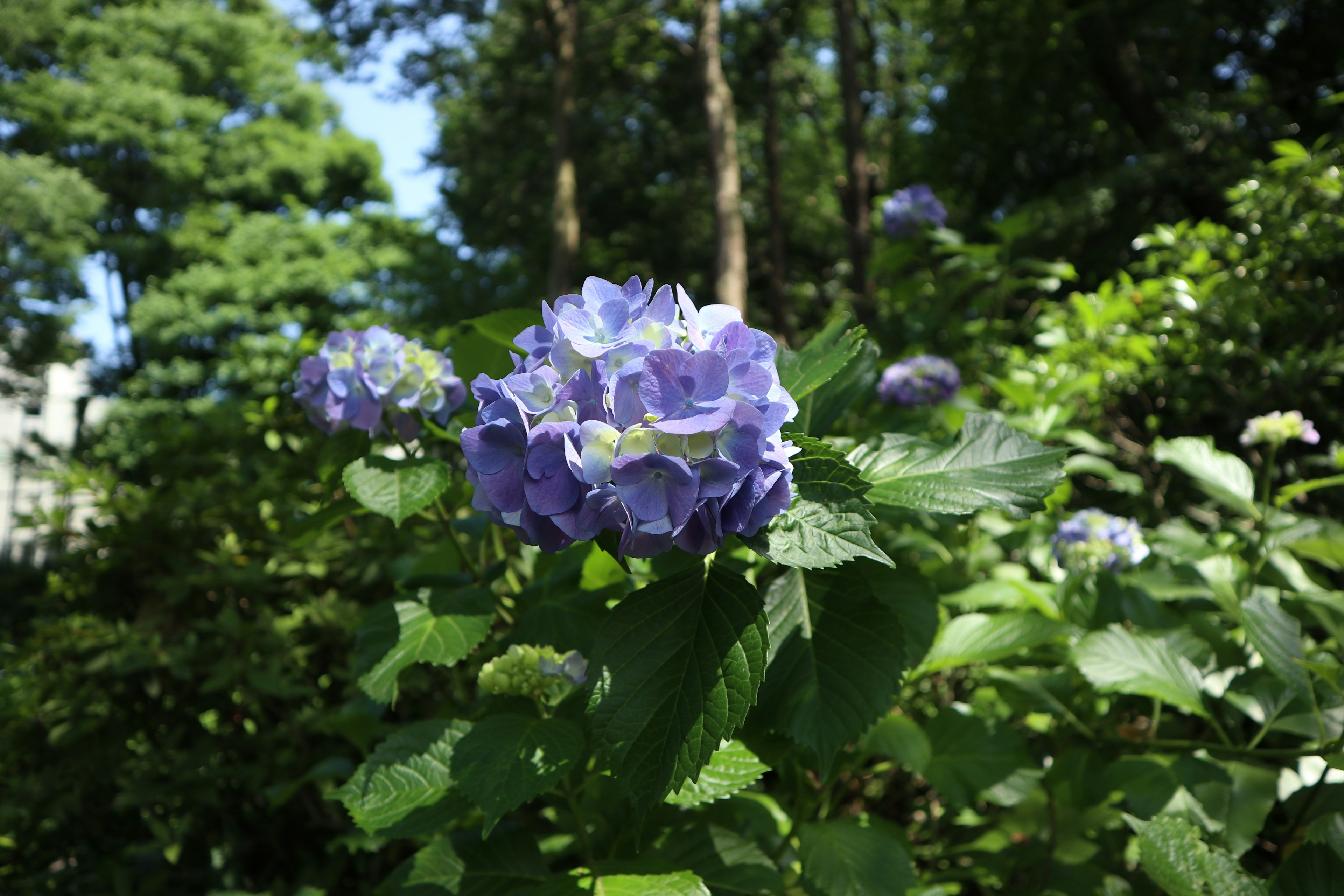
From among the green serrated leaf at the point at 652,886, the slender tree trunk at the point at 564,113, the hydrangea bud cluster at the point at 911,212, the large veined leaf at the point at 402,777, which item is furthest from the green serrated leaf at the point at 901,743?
the slender tree trunk at the point at 564,113

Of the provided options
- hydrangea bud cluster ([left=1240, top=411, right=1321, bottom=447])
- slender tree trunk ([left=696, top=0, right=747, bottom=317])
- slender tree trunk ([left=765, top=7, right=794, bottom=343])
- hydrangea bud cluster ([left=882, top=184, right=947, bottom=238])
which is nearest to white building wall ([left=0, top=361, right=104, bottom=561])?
slender tree trunk ([left=696, top=0, right=747, bottom=317])

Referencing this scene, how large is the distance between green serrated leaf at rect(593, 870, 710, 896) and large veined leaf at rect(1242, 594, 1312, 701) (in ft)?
3.09

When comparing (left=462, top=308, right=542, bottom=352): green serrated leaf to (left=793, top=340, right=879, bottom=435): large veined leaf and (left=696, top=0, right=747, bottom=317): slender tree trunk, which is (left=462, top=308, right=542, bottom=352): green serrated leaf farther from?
(left=696, top=0, right=747, bottom=317): slender tree trunk

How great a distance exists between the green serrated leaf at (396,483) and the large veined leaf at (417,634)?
0.51 ft

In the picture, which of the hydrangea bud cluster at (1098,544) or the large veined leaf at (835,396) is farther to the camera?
the hydrangea bud cluster at (1098,544)

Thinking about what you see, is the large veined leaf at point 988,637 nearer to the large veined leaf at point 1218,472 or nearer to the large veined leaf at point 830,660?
the large veined leaf at point 830,660

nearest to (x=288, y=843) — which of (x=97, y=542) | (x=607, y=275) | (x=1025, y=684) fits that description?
(x=97, y=542)

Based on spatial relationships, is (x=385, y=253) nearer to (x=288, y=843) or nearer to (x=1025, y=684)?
(x=288, y=843)

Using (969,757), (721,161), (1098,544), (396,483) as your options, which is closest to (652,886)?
(396,483)

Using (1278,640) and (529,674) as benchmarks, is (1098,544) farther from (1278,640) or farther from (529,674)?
(529,674)

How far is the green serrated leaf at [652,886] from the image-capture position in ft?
3.15

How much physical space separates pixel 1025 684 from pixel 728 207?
9562mm

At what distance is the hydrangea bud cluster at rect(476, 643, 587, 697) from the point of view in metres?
1.14

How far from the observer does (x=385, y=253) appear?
17578 mm
